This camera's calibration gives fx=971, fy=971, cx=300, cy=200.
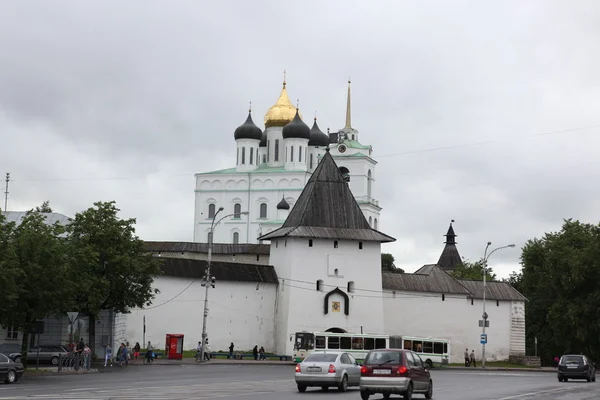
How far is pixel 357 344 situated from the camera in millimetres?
55062

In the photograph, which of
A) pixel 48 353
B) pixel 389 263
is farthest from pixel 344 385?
pixel 389 263

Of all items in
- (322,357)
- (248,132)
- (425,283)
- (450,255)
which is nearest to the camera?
(322,357)

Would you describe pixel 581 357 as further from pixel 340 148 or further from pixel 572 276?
pixel 340 148

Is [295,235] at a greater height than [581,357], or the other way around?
[295,235]

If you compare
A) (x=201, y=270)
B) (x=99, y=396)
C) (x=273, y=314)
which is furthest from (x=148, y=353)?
(x=99, y=396)

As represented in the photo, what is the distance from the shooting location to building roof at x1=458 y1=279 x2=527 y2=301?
68.8m

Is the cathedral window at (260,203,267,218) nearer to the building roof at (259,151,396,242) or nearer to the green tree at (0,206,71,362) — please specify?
A: the building roof at (259,151,396,242)

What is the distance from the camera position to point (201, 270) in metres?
61.5

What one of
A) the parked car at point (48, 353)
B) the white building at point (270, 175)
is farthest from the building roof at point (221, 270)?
the white building at point (270, 175)

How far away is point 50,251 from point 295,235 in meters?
28.1

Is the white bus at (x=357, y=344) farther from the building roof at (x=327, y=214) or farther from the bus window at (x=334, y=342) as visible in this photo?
the building roof at (x=327, y=214)

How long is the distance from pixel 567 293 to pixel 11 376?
50908 mm

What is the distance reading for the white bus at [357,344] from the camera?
54.4m

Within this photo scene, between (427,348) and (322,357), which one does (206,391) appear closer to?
(322,357)
